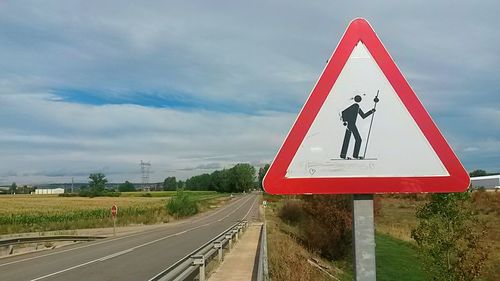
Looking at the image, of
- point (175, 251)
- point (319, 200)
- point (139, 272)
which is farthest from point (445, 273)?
point (319, 200)

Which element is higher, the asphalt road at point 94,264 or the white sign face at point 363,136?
the white sign face at point 363,136

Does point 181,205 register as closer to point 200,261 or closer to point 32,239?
point 32,239

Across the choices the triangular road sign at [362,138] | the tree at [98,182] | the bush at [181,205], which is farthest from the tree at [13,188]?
the triangular road sign at [362,138]

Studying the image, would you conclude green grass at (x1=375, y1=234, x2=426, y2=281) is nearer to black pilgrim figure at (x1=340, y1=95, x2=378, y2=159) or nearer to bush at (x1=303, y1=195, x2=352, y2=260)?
bush at (x1=303, y1=195, x2=352, y2=260)

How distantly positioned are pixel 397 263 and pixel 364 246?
27.6 m

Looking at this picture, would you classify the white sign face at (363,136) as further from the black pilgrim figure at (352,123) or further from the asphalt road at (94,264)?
the asphalt road at (94,264)

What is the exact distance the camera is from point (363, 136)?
115 inches

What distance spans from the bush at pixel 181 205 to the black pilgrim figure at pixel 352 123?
2650 inches

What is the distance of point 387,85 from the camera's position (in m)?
2.97

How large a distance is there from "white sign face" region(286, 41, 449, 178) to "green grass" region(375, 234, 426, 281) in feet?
75.8

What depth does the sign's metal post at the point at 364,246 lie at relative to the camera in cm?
279

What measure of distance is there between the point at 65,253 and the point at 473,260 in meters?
19.0

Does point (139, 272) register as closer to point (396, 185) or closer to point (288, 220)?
point (396, 185)

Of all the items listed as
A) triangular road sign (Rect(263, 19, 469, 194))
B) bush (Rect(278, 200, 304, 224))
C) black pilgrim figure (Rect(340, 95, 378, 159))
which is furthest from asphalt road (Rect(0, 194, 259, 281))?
bush (Rect(278, 200, 304, 224))
